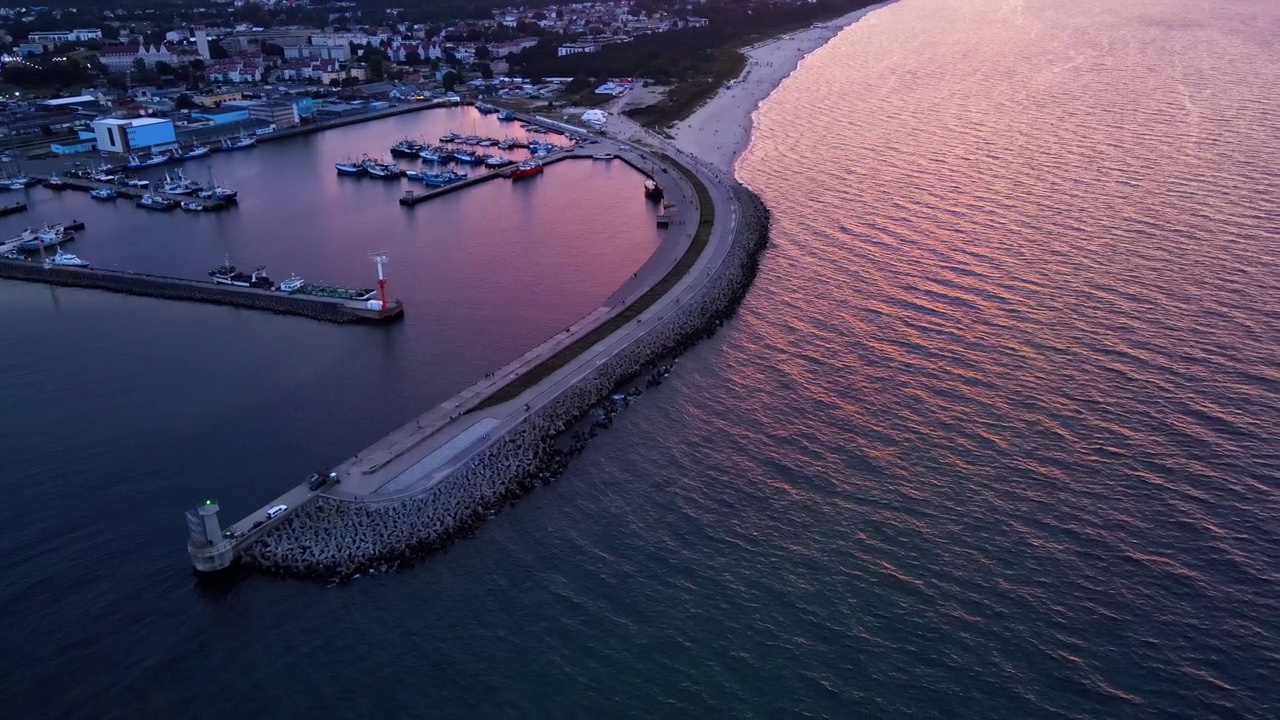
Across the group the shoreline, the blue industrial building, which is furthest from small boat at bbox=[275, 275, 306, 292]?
the blue industrial building

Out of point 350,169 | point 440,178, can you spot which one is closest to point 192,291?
point 440,178

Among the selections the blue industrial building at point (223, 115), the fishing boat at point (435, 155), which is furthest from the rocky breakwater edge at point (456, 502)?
the blue industrial building at point (223, 115)

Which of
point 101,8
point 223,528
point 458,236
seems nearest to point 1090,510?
point 223,528

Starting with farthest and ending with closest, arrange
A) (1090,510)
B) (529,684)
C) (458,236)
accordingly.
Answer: (458,236)
(1090,510)
(529,684)

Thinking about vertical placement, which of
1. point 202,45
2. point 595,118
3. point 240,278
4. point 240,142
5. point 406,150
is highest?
point 202,45

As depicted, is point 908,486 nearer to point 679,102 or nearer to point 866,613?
point 866,613

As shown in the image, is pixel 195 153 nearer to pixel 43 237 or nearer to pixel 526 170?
pixel 43 237

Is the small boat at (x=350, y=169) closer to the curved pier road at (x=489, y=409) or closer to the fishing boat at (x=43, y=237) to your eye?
the fishing boat at (x=43, y=237)
